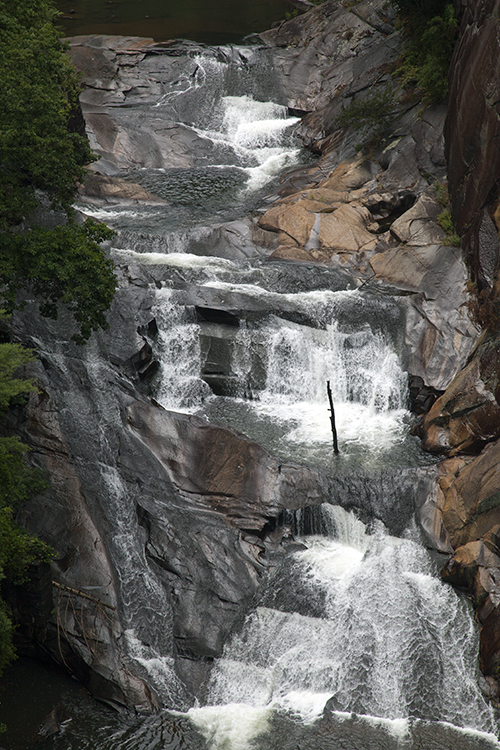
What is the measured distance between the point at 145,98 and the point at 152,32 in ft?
30.9

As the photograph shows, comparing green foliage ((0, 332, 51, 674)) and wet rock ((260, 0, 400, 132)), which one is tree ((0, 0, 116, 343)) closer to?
green foliage ((0, 332, 51, 674))

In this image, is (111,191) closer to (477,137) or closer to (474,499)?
(477,137)

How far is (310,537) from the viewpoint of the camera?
17516 mm

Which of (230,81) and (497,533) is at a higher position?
(230,81)

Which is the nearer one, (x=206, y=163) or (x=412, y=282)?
(x=412, y=282)

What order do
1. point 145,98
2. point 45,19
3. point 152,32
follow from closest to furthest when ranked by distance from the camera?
point 45,19 < point 145,98 < point 152,32

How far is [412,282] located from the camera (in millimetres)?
23359

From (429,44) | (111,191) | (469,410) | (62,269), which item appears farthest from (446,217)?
(111,191)

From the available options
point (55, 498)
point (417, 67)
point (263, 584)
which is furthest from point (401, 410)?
point (417, 67)

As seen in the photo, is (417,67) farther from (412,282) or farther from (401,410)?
(401,410)

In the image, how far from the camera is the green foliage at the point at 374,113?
30.2m

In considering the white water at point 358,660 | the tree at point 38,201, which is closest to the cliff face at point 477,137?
the white water at point 358,660

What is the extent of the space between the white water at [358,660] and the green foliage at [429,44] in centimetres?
2073

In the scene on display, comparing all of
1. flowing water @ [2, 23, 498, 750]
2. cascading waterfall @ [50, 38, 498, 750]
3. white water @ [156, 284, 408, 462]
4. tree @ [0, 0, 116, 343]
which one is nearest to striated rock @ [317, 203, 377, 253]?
flowing water @ [2, 23, 498, 750]
